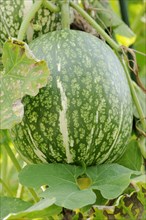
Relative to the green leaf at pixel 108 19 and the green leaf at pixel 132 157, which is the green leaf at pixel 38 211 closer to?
the green leaf at pixel 132 157

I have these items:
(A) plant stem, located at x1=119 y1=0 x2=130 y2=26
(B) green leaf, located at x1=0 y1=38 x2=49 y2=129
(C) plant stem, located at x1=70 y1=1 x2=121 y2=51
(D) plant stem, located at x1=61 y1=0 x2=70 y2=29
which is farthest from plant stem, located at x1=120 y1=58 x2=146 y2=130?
(A) plant stem, located at x1=119 y1=0 x2=130 y2=26

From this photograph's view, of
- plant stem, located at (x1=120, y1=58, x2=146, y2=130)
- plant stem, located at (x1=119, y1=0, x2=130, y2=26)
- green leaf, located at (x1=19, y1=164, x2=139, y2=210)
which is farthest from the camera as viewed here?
plant stem, located at (x1=119, y1=0, x2=130, y2=26)

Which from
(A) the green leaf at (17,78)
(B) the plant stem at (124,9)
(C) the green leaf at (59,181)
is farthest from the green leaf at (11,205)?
(B) the plant stem at (124,9)

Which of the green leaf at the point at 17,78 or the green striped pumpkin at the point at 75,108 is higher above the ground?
the green leaf at the point at 17,78

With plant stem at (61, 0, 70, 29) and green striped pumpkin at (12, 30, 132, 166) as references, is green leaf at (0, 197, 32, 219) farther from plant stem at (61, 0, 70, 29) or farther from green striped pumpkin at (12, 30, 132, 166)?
plant stem at (61, 0, 70, 29)

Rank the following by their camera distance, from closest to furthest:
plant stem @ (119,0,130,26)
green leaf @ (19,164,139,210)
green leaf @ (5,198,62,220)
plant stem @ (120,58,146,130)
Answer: green leaf @ (5,198,62,220), green leaf @ (19,164,139,210), plant stem @ (120,58,146,130), plant stem @ (119,0,130,26)

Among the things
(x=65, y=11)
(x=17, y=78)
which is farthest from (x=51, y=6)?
(x=17, y=78)

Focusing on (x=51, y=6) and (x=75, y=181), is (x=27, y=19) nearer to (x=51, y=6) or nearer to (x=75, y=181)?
(x=51, y=6)
